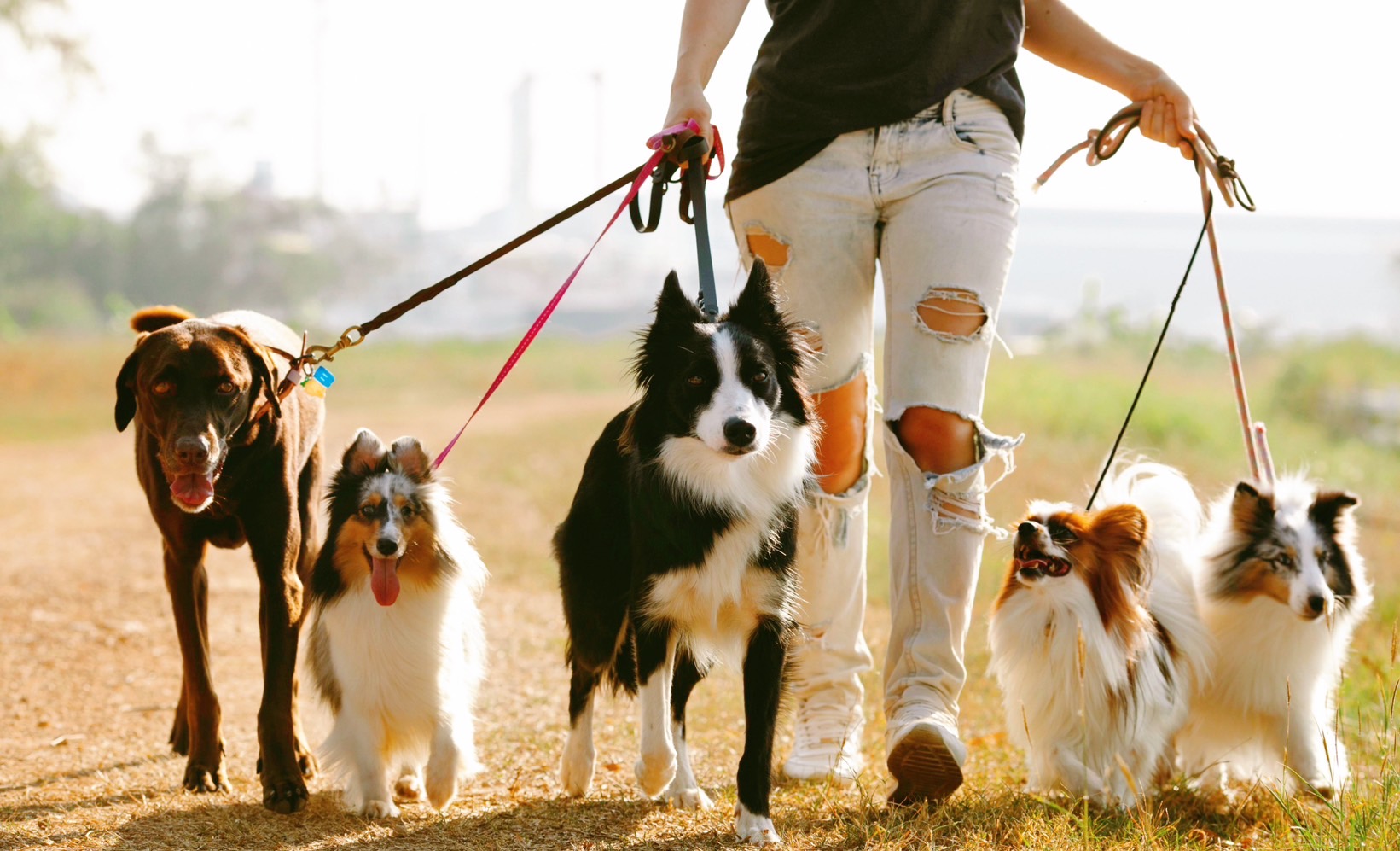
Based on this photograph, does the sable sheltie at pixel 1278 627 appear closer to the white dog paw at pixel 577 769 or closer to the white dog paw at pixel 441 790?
the white dog paw at pixel 577 769

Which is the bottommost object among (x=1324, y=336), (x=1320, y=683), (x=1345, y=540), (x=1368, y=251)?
(x=1320, y=683)

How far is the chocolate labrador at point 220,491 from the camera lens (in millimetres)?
3652

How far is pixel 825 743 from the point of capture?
Answer: 13.9 ft

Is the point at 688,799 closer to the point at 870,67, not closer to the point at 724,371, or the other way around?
the point at 724,371

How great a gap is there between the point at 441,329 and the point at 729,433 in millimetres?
59439

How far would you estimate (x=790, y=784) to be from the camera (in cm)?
409

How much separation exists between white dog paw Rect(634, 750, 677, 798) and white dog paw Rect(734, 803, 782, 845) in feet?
0.98

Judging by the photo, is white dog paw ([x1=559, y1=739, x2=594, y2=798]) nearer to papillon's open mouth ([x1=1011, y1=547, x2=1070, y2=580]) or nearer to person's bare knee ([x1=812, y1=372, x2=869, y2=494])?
person's bare knee ([x1=812, y1=372, x2=869, y2=494])

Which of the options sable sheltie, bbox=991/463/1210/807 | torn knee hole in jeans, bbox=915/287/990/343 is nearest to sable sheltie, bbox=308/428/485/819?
torn knee hole in jeans, bbox=915/287/990/343

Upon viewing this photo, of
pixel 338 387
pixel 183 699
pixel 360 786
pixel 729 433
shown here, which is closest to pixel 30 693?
pixel 183 699

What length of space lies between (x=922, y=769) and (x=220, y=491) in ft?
7.03

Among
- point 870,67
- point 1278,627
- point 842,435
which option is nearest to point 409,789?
point 842,435

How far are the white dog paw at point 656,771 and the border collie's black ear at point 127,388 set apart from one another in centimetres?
177

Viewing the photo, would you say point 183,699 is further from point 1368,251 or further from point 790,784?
point 1368,251
